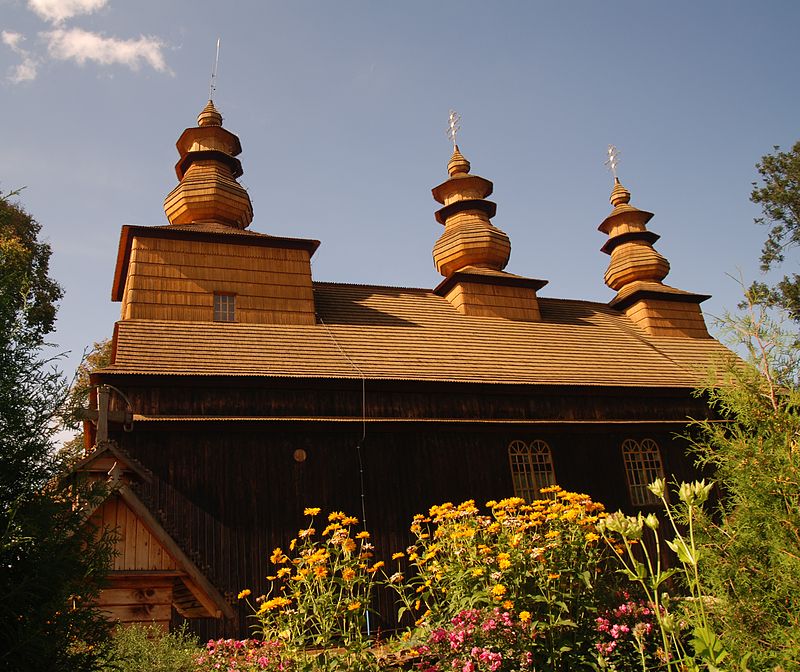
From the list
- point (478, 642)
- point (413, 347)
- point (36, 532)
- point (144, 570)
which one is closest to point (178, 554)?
point (144, 570)

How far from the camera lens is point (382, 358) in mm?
16016

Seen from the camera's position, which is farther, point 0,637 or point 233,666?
point 233,666

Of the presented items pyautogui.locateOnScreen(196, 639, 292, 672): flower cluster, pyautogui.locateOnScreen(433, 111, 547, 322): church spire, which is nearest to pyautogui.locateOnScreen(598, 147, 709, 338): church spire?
pyautogui.locateOnScreen(433, 111, 547, 322): church spire

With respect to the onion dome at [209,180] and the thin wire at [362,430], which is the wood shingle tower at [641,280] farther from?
the onion dome at [209,180]

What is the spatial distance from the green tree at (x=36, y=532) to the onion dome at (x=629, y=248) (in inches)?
896

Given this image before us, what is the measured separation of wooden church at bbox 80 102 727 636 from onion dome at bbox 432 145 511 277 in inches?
4.1

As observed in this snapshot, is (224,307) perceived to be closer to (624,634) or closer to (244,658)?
(244,658)

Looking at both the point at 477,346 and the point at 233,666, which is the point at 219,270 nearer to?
the point at 477,346

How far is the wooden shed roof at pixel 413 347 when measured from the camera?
14.4m

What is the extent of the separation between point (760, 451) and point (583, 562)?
8.12ft

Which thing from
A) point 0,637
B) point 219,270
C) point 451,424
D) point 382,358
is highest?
point 219,270

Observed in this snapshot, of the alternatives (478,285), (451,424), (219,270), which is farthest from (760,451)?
(478,285)

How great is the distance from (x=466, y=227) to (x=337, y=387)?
10044mm

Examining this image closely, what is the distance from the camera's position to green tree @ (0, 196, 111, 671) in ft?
14.5
